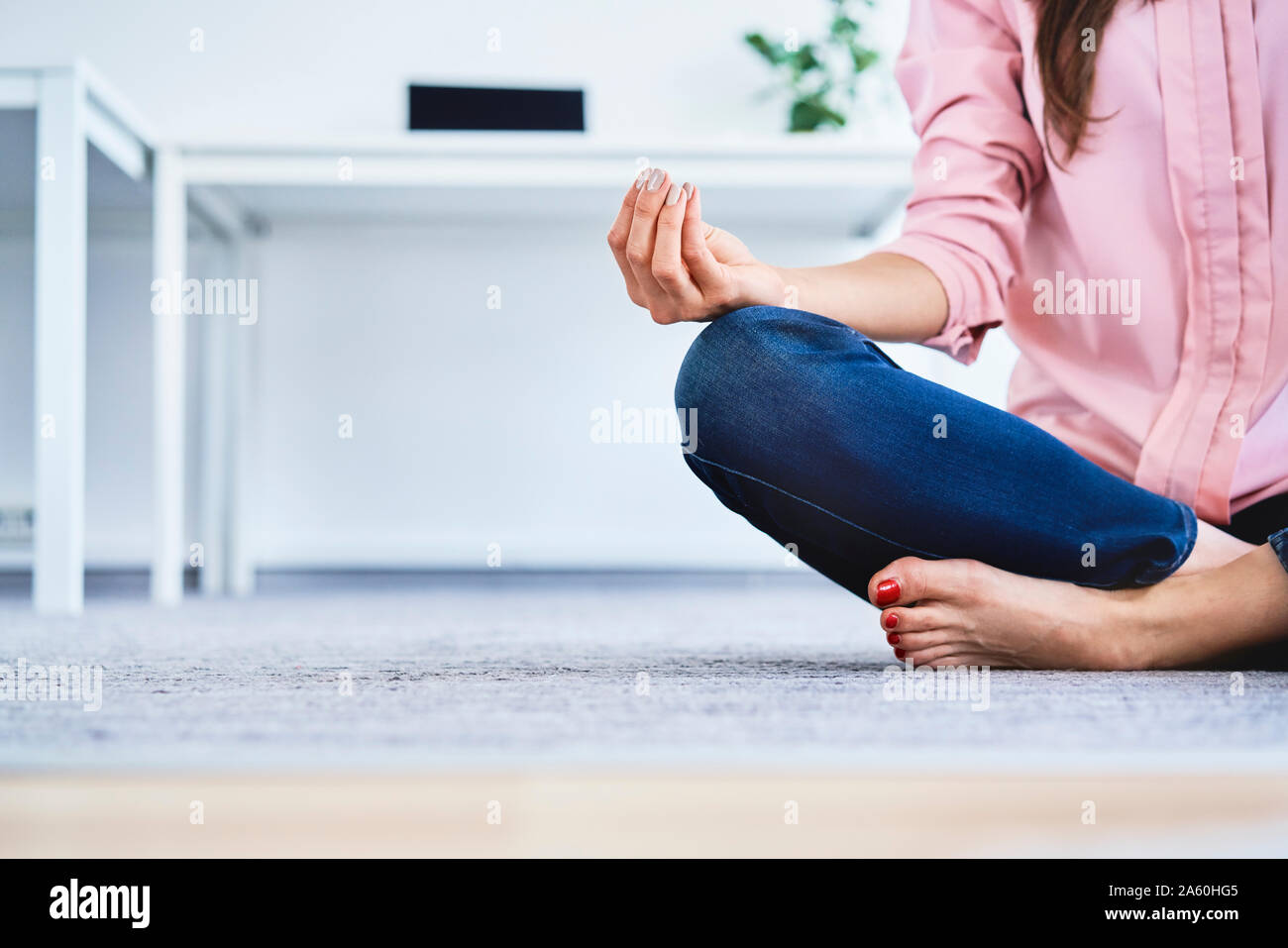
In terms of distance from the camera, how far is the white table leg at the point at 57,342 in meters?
1.20

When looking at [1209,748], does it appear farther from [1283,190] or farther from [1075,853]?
[1283,190]

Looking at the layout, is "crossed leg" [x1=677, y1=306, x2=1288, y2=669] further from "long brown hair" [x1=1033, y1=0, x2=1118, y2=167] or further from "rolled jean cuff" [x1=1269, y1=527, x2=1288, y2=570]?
"long brown hair" [x1=1033, y1=0, x2=1118, y2=167]

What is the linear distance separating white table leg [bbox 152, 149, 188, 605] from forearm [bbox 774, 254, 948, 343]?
1056 millimetres

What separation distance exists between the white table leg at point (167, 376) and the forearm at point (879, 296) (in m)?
1.06

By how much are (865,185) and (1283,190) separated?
2.99 feet

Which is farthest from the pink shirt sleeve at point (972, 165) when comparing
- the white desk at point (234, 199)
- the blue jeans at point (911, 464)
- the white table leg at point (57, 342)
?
the white table leg at point (57, 342)

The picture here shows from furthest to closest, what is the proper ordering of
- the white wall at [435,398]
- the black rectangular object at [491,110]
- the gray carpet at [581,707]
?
the white wall at [435,398] → the black rectangular object at [491,110] → the gray carpet at [581,707]

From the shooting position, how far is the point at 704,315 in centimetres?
61

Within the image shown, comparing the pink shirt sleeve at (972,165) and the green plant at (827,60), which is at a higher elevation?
the green plant at (827,60)

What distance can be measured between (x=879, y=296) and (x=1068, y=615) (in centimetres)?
22

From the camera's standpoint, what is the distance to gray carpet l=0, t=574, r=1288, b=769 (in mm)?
366

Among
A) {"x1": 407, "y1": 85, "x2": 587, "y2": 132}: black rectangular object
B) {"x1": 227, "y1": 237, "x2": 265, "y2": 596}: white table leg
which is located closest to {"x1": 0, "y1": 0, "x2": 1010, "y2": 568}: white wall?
{"x1": 227, "y1": 237, "x2": 265, "y2": 596}: white table leg

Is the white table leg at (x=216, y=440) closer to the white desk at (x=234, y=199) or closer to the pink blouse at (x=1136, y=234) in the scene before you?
the white desk at (x=234, y=199)
